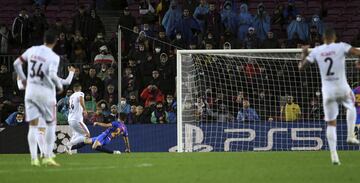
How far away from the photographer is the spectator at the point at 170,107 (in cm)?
2758

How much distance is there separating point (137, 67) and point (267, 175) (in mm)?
15104

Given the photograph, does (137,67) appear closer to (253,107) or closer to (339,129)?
(253,107)

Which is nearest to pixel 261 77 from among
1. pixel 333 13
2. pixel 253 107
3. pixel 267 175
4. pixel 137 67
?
pixel 253 107

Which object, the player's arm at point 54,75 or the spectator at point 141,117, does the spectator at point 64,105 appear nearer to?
the spectator at point 141,117

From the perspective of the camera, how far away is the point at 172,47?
1174 inches

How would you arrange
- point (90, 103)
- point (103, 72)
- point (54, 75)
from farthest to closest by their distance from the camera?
1. point (103, 72)
2. point (90, 103)
3. point (54, 75)

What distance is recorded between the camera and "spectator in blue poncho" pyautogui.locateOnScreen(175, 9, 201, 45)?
3034cm

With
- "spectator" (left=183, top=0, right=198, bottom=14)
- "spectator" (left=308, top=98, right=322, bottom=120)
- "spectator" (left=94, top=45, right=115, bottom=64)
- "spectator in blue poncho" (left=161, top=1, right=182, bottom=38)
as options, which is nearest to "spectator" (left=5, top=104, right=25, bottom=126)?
"spectator" (left=94, top=45, right=115, bottom=64)

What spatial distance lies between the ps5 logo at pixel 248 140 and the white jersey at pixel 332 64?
998 centimetres

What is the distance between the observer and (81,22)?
101ft

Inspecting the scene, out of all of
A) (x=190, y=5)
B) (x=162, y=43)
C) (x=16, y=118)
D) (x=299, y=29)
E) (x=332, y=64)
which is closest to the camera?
(x=332, y=64)

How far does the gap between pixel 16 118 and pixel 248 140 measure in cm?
740

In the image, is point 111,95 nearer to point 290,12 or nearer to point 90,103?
point 90,103

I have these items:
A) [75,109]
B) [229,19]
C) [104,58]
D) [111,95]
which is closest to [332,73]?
[75,109]
